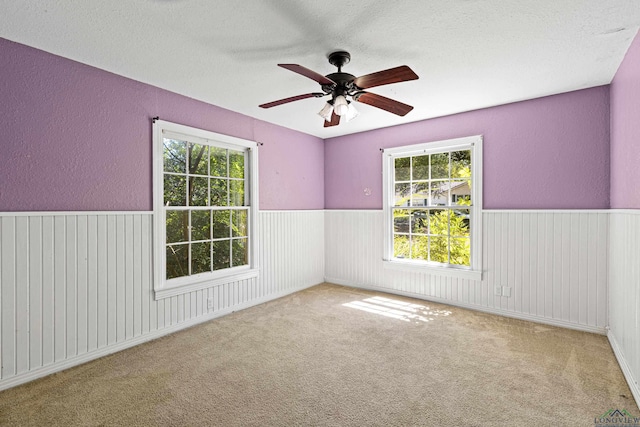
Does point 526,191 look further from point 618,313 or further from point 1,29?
point 1,29

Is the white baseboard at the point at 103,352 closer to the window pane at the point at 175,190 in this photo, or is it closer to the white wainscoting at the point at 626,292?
the window pane at the point at 175,190

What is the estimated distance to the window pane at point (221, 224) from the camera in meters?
3.63

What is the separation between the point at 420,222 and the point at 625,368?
2382mm

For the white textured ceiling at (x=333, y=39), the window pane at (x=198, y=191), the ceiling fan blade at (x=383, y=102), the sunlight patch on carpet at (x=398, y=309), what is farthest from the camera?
the sunlight patch on carpet at (x=398, y=309)

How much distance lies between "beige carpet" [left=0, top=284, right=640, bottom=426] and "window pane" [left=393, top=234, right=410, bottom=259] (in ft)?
4.01

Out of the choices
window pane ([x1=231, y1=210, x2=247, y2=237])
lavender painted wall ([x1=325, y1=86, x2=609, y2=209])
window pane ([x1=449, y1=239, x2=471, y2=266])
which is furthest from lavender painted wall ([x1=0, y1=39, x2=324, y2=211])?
window pane ([x1=449, y1=239, x2=471, y2=266])

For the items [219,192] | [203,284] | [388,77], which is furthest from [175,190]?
[388,77]

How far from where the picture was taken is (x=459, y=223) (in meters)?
3.95

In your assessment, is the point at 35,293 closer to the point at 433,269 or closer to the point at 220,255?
the point at 220,255

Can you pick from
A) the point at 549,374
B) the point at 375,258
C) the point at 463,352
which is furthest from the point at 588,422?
the point at 375,258

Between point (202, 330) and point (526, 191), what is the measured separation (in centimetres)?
376

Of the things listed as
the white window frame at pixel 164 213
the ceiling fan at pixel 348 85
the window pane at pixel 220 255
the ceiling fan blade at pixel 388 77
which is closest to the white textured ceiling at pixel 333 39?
the ceiling fan at pixel 348 85

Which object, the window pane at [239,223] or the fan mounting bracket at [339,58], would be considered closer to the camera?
the fan mounting bracket at [339,58]

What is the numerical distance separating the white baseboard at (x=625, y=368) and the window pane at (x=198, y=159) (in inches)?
157
